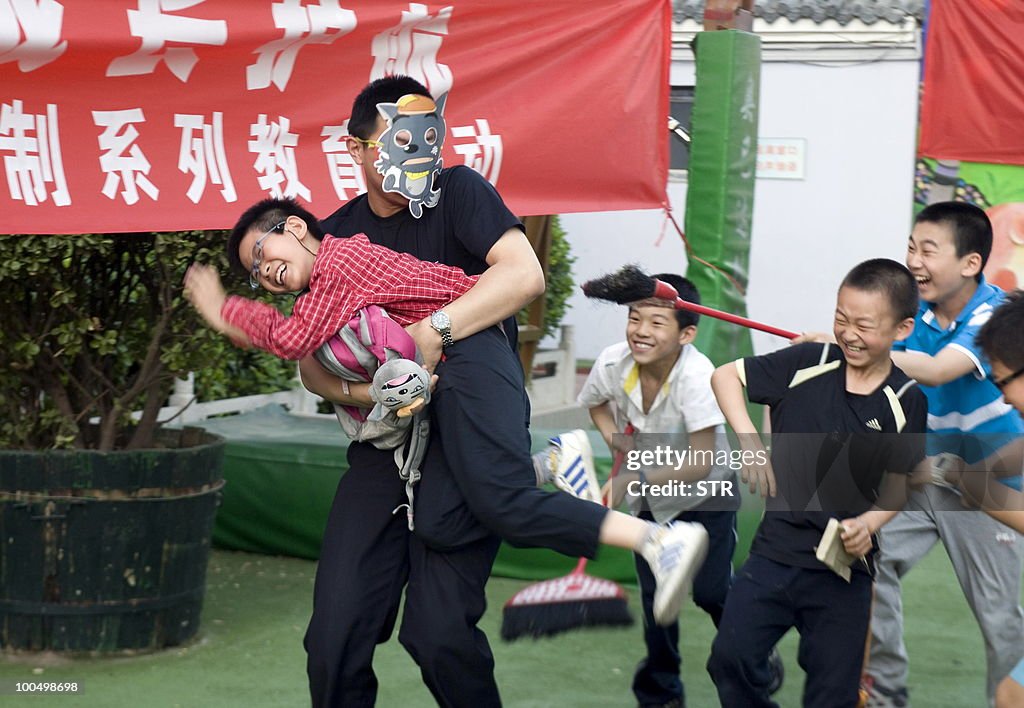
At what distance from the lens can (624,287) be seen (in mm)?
4207

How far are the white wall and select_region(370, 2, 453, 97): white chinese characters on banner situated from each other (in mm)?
7570

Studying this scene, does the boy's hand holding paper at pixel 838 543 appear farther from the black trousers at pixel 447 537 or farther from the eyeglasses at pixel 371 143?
the eyeglasses at pixel 371 143

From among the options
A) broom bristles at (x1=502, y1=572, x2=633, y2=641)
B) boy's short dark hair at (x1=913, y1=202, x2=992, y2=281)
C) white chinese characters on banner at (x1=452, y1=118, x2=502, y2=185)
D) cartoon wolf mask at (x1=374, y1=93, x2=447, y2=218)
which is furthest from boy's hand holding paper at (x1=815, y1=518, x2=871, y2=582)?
white chinese characters on banner at (x1=452, y1=118, x2=502, y2=185)

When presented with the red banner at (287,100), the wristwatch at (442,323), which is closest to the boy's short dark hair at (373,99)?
the wristwatch at (442,323)

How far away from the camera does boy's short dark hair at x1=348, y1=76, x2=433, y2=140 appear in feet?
11.6

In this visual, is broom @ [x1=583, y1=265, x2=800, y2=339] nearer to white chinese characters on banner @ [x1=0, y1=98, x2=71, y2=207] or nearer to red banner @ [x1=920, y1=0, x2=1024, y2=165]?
white chinese characters on banner @ [x1=0, y1=98, x2=71, y2=207]

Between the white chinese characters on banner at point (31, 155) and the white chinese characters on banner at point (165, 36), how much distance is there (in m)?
0.29

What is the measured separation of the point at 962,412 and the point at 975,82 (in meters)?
2.67

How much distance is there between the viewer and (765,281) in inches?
561

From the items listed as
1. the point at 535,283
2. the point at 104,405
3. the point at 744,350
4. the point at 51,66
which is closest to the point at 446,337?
the point at 535,283

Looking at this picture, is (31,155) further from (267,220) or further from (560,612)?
(560,612)

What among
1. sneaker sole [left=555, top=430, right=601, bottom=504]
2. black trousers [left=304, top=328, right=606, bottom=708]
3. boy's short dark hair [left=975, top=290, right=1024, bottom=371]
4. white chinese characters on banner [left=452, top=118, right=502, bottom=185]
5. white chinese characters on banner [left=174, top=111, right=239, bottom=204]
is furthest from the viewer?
white chinese characters on banner [left=452, top=118, right=502, bottom=185]

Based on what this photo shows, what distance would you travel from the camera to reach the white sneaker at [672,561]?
3.21 metres

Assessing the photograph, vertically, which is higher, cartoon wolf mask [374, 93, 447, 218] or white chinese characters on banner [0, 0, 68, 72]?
white chinese characters on banner [0, 0, 68, 72]
